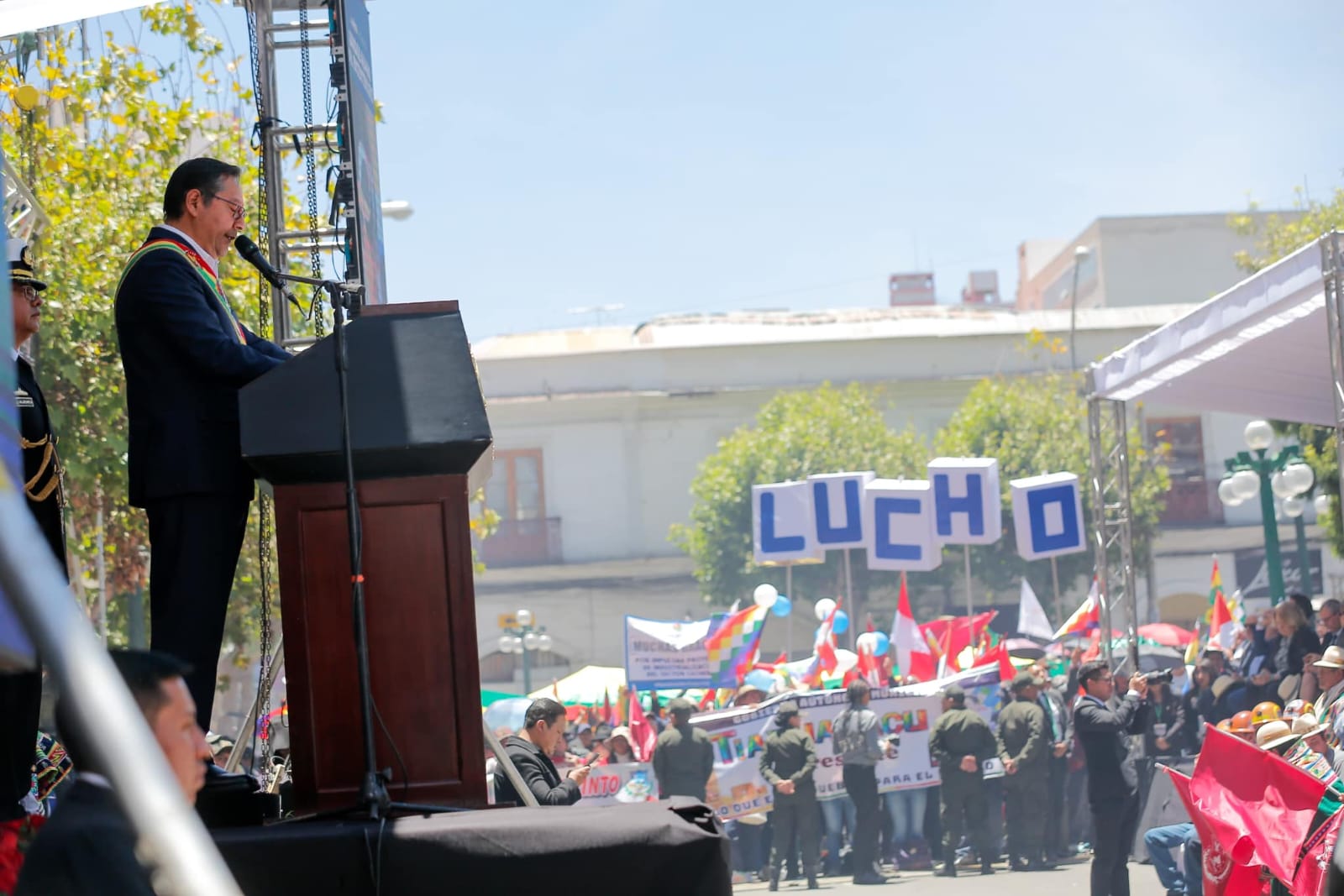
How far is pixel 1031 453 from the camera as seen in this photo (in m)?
36.5

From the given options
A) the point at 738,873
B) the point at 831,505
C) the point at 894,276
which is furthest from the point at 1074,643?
the point at 894,276

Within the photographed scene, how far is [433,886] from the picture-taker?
9.89 feet

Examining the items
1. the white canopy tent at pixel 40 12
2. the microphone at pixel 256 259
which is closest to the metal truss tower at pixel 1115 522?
the white canopy tent at pixel 40 12

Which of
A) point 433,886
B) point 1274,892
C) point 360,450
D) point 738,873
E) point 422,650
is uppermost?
point 360,450

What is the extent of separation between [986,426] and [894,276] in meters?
31.0

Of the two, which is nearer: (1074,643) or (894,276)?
(1074,643)

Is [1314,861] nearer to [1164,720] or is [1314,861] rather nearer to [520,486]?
[1164,720]

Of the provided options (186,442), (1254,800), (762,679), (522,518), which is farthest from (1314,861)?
(522,518)

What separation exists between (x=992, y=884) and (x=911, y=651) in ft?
17.3

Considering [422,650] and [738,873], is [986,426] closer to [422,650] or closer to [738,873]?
[738,873]

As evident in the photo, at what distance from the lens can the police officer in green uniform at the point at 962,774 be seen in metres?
13.8

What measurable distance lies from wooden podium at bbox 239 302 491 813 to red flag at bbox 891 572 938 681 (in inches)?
569

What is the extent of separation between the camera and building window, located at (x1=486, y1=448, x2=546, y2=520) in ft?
133

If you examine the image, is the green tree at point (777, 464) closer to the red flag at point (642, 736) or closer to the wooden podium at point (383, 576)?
the red flag at point (642, 736)
